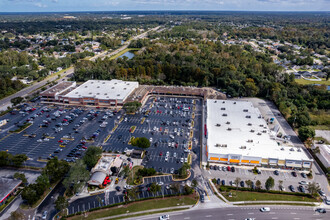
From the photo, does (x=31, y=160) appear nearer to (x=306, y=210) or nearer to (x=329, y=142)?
(x=306, y=210)

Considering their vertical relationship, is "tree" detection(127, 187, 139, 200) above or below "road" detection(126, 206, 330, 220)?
above

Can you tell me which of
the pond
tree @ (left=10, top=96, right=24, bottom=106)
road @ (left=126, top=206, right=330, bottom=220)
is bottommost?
road @ (left=126, top=206, right=330, bottom=220)

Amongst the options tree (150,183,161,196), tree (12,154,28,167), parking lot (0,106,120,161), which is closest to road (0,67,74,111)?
parking lot (0,106,120,161)

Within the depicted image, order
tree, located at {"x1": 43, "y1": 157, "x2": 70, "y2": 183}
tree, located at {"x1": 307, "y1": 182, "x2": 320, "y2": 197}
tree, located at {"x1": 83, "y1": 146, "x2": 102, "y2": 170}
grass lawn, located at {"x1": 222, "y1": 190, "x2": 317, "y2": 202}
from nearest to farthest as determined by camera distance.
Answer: tree, located at {"x1": 307, "y1": 182, "x2": 320, "y2": 197}, grass lawn, located at {"x1": 222, "y1": 190, "x2": 317, "y2": 202}, tree, located at {"x1": 43, "y1": 157, "x2": 70, "y2": 183}, tree, located at {"x1": 83, "y1": 146, "x2": 102, "y2": 170}

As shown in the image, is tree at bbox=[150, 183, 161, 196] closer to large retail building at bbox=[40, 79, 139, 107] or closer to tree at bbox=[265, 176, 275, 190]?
tree at bbox=[265, 176, 275, 190]

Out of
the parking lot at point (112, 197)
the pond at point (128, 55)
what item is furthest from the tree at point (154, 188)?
the pond at point (128, 55)

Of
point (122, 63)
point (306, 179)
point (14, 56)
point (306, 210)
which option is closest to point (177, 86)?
point (122, 63)

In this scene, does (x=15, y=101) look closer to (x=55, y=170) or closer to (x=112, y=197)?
(x=55, y=170)

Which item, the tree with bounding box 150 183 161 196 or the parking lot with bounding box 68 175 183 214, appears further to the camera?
the tree with bounding box 150 183 161 196
